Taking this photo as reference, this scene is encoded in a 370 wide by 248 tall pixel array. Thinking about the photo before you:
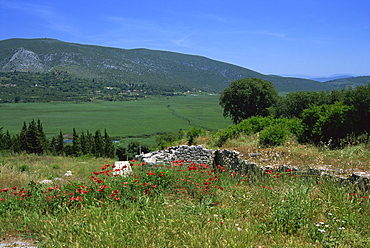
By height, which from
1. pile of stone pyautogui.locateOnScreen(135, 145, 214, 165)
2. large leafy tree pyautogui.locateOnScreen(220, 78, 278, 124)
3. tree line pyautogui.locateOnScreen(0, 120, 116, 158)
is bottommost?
tree line pyautogui.locateOnScreen(0, 120, 116, 158)

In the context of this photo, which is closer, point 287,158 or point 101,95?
point 287,158

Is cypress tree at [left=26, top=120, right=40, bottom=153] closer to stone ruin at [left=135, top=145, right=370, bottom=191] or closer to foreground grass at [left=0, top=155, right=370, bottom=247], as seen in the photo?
stone ruin at [left=135, top=145, right=370, bottom=191]

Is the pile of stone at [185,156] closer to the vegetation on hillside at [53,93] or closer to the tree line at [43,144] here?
the tree line at [43,144]

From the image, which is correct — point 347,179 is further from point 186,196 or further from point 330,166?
point 186,196

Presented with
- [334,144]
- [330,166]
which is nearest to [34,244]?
[330,166]

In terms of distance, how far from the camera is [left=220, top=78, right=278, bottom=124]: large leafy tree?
31.0 metres

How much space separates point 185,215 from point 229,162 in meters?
6.47

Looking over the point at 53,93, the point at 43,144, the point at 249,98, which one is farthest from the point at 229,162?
the point at 53,93

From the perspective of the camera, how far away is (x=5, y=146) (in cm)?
4112

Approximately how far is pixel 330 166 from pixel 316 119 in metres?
5.11

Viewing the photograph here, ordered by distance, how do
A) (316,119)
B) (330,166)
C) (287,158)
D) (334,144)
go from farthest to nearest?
(316,119)
(334,144)
(287,158)
(330,166)

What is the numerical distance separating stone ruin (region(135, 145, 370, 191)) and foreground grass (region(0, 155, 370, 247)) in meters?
1.05

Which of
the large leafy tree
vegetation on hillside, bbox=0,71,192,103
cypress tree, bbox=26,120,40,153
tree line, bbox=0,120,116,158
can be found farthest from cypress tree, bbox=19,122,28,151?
vegetation on hillside, bbox=0,71,192,103

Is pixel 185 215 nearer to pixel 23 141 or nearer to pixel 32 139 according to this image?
pixel 32 139
